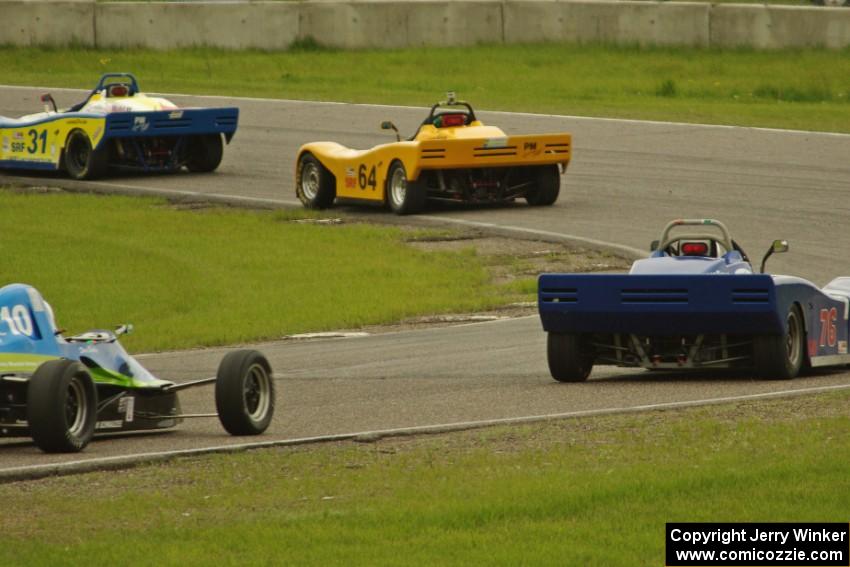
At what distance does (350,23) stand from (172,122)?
533 inches

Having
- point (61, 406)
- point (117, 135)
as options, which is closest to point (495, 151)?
point (117, 135)

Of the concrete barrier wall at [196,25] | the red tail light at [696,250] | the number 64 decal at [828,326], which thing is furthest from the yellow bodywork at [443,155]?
the concrete barrier wall at [196,25]

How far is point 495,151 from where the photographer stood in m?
23.1

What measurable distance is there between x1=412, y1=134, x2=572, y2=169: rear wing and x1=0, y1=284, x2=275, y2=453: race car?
1252 centimetres

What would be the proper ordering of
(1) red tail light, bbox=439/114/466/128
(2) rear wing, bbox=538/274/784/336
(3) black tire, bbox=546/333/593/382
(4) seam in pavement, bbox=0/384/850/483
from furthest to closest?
1. (1) red tail light, bbox=439/114/466/128
2. (3) black tire, bbox=546/333/593/382
3. (2) rear wing, bbox=538/274/784/336
4. (4) seam in pavement, bbox=0/384/850/483

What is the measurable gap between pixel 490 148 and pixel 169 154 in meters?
7.09

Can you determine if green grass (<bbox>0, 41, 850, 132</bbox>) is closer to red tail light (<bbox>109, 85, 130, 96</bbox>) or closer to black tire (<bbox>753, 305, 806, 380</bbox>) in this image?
red tail light (<bbox>109, 85, 130, 96</bbox>)

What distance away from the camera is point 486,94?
36125mm

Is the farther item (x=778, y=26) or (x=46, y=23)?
(x=46, y=23)

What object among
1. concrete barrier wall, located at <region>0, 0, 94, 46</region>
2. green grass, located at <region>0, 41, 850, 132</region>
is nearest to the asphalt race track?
green grass, located at <region>0, 41, 850, 132</region>

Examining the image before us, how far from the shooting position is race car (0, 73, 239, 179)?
26906mm

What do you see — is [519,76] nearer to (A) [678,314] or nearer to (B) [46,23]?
(B) [46,23]

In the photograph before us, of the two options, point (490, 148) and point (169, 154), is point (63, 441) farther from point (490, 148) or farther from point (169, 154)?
point (169, 154)

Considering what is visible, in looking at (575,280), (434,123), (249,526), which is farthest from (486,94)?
(249,526)
